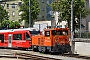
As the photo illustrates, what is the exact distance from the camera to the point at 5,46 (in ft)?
127

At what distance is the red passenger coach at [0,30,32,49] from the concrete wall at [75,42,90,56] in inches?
258

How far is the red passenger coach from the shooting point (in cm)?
3403

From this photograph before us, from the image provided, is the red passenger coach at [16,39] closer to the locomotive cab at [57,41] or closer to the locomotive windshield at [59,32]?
the locomotive cab at [57,41]

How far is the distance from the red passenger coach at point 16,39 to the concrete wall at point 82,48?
6.56 m

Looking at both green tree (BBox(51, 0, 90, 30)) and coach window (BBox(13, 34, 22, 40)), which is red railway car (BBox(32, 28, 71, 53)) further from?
green tree (BBox(51, 0, 90, 30))

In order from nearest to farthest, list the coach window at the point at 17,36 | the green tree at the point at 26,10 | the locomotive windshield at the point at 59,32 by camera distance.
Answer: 1. the locomotive windshield at the point at 59,32
2. the coach window at the point at 17,36
3. the green tree at the point at 26,10

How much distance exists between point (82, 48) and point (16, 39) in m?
10.5

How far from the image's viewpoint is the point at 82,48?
28578 millimetres

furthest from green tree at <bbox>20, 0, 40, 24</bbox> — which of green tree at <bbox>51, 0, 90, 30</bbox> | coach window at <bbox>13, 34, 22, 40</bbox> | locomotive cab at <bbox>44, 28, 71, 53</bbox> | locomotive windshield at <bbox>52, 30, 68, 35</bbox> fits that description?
locomotive cab at <bbox>44, 28, 71, 53</bbox>

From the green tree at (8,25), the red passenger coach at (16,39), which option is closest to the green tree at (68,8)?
the red passenger coach at (16,39)

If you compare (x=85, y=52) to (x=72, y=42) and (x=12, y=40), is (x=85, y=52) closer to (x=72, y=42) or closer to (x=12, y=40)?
(x=72, y=42)

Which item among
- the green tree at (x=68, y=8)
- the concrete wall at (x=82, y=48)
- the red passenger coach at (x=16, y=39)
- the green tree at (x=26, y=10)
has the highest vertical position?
the green tree at (x=26, y=10)

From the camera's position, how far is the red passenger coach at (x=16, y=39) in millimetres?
34031

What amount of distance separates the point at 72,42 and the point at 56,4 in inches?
668
